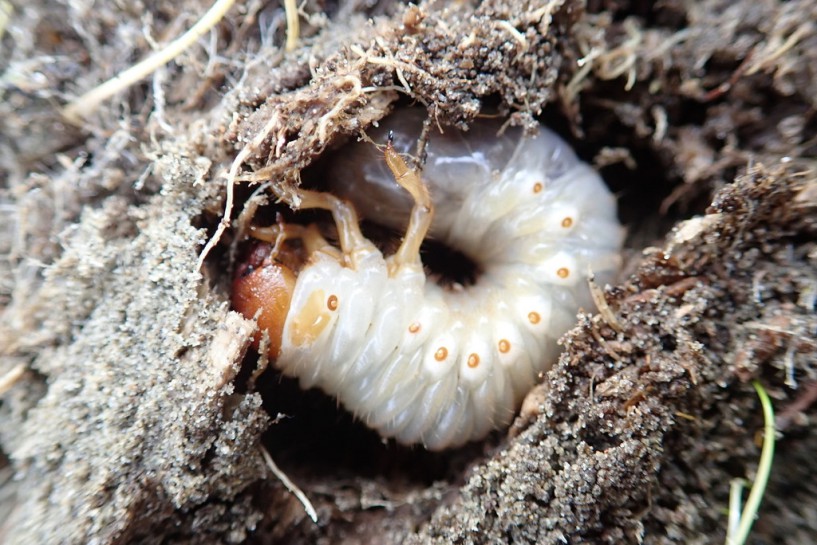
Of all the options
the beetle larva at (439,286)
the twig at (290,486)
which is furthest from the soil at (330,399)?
the beetle larva at (439,286)

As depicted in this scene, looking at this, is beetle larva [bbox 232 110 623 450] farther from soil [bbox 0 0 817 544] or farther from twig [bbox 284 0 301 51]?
twig [bbox 284 0 301 51]

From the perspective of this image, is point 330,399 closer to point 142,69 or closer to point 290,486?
point 290,486

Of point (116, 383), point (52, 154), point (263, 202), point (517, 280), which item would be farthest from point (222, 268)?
point (517, 280)

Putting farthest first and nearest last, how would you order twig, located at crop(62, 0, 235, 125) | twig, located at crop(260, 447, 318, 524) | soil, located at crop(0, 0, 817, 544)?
twig, located at crop(62, 0, 235, 125)
twig, located at crop(260, 447, 318, 524)
soil, located at crop(0, 0, 817, 544)

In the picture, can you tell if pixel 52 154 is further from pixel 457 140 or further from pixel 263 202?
pixel 457 140

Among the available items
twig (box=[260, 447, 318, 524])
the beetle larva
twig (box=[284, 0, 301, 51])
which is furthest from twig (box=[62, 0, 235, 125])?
twig (box=[260, 447, 318, 524])

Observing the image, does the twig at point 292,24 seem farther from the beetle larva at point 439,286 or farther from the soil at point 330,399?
the beetle larva at point 439,286
